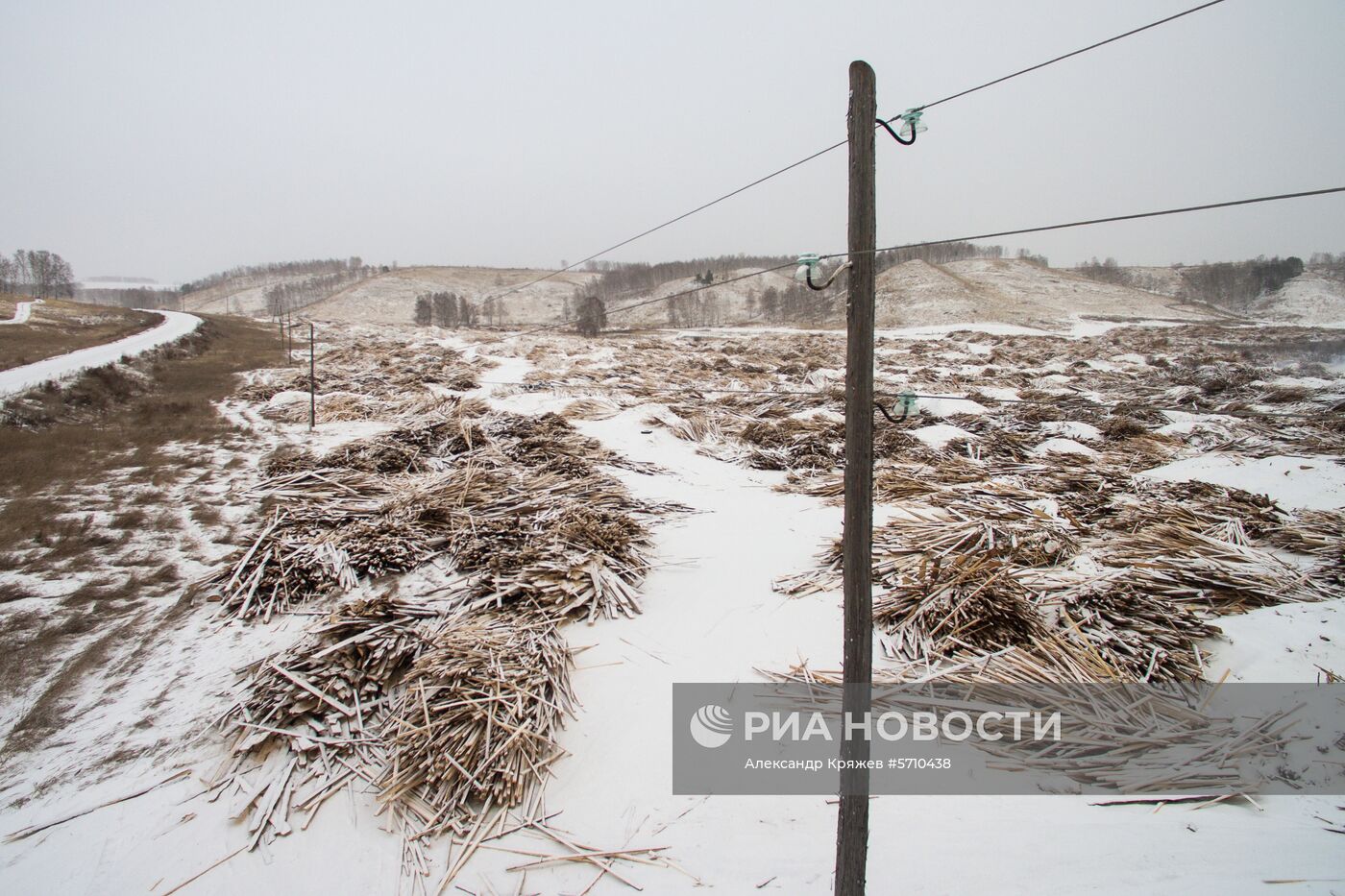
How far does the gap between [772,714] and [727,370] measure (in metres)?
19.3

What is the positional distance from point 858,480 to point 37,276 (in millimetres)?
Answer: 94272

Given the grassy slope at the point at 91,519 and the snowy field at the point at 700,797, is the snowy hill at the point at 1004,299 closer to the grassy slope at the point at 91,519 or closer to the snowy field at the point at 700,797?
the snowy field at the point at 700,797

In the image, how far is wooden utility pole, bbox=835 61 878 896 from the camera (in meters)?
2.84

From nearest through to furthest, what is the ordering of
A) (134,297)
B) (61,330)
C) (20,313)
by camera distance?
(61,330) < (20,313) < (134,297)

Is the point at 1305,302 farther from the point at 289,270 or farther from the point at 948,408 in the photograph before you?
the point at 289,270

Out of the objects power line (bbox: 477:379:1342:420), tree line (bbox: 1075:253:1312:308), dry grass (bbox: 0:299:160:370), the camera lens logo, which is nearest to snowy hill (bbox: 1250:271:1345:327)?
tree line (bbox: 1075:253:1312:308)

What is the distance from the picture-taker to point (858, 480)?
2986 mm

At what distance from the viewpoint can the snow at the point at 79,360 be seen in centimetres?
1499

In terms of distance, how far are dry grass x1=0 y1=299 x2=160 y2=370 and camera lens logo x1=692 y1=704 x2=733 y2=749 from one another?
78.5 ft

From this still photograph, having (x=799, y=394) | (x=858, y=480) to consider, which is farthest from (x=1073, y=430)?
(x=858, y=480)

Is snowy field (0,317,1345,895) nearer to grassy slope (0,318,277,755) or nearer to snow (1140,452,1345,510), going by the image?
snow (1140,452,1345,510)

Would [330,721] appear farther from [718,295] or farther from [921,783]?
[718,295]

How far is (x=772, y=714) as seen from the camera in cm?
448

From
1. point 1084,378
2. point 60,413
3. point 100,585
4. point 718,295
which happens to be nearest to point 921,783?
point 100,585
